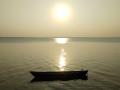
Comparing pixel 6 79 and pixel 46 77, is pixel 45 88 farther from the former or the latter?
pixel 6 79

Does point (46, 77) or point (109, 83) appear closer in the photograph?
point (109, 83)

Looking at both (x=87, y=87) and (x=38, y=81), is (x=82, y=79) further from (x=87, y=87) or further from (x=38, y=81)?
(x=38, y=81)

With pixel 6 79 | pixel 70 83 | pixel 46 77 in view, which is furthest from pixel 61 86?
pixel 6 79

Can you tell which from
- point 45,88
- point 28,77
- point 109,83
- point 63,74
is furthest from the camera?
point 28,77

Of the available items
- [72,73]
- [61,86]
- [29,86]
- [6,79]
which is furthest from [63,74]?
[6,79]

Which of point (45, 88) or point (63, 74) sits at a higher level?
point (63, 74)

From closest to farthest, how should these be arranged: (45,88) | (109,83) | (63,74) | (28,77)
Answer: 1. (45,88)
2. (109,83)
3. (63,74)
4. (28,77)

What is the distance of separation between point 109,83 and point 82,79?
691 cm

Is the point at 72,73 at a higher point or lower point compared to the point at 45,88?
higher

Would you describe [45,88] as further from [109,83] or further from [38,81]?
[109,83]

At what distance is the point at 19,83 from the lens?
148 ft

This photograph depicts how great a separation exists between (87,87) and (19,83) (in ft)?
51.4

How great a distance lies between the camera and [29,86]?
42.9 m

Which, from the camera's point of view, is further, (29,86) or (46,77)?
(46,77)
